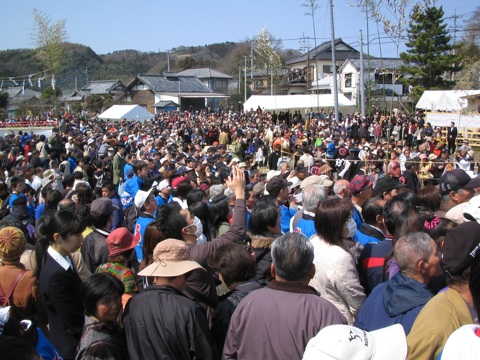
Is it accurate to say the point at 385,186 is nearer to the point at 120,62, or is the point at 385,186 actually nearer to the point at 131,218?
the point at 131,218

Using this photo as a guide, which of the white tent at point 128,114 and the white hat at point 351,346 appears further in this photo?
the white tent at point 128,114

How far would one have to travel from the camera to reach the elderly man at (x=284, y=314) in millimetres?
2107

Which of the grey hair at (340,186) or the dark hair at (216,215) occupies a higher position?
the grey hair at (340,186)

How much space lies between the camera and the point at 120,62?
106062 mm

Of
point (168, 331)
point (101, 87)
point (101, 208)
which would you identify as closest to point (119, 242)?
point (168, 331)

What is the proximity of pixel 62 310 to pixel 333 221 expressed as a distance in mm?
2008

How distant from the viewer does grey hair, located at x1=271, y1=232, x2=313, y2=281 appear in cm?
230

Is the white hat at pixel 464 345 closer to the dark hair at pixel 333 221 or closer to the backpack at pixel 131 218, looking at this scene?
the dark hair at pixel 333 221

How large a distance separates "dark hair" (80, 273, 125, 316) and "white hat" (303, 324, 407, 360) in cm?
142

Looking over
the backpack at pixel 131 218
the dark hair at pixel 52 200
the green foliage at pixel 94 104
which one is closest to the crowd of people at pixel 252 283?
the backpack at pixel 131 218

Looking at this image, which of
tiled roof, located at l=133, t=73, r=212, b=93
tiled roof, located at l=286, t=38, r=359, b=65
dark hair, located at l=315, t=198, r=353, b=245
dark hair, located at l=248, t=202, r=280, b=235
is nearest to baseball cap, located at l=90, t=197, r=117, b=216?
dark hair, located at l=248, t=202, r=280, b=235

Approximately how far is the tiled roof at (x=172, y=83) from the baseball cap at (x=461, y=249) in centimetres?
5280

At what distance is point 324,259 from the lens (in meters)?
2.94

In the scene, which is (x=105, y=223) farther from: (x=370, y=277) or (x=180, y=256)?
(x=370, y=277)
